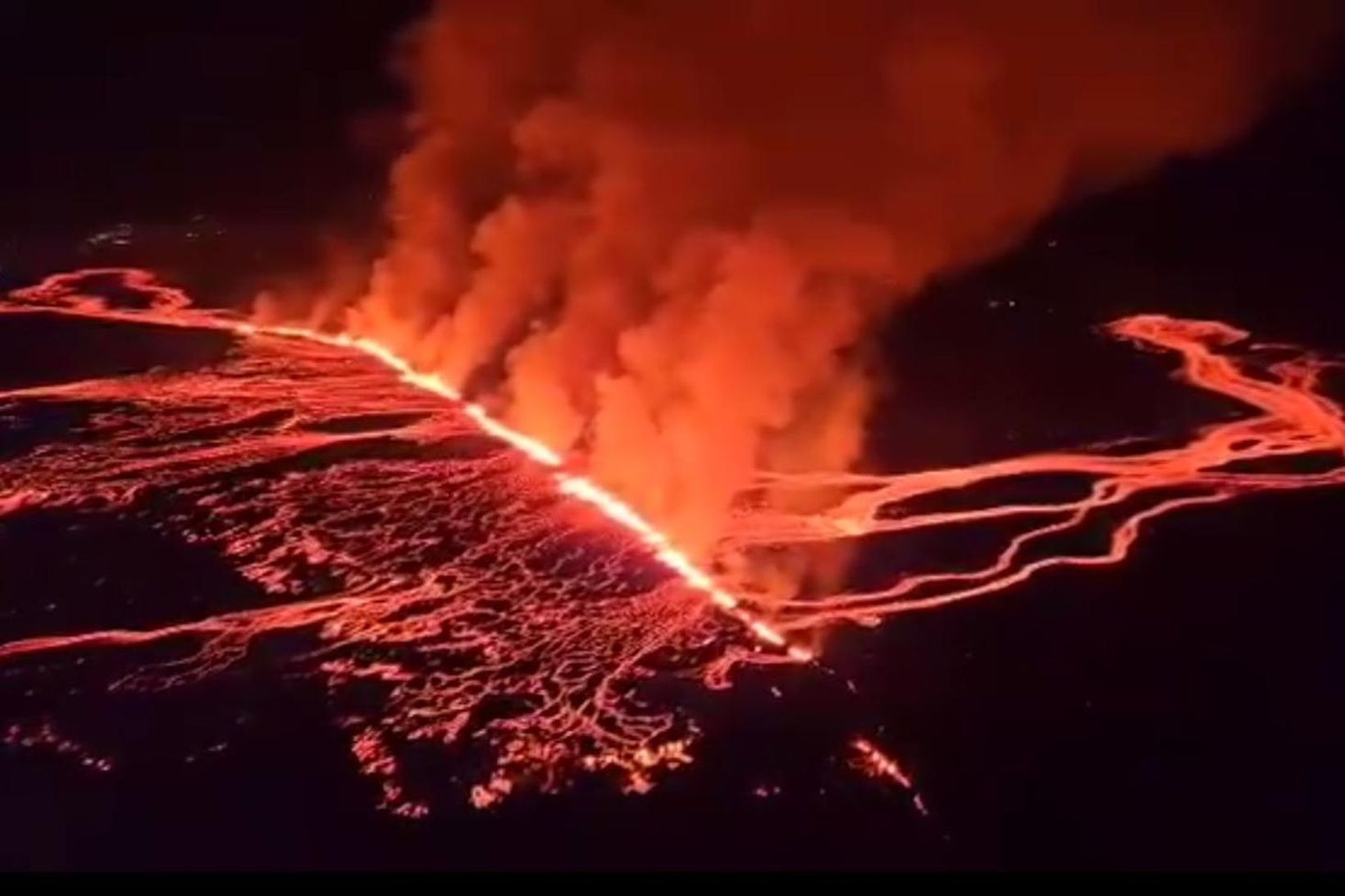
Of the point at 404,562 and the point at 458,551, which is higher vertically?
the point at 458,551

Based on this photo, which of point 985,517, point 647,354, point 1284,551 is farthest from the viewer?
point 647,354

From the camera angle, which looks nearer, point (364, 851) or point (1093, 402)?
point (364, 851)

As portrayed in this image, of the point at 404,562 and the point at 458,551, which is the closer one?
the point at 404,562

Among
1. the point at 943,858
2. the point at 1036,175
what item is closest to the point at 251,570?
the point at 943,858

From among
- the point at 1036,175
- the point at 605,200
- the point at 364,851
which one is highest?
the point at 1036,175

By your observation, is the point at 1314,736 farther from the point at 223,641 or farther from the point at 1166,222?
the point at 1166,222

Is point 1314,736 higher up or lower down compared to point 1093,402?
lower down

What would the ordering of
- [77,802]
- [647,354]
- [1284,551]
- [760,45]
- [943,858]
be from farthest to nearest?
[760,45] → [647,354] → [1284,551] → [77,802] → [943,858]
